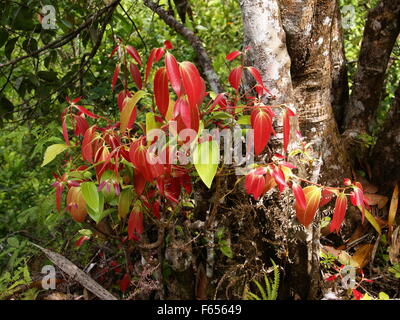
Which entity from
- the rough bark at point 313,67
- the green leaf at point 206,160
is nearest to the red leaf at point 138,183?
the green leaf at point 206,160

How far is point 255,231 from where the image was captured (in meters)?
1.44

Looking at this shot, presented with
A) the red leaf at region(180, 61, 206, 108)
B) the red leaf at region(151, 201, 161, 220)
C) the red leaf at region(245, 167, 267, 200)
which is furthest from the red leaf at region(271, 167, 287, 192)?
the red leaf at region(151, 201, 161, 220)

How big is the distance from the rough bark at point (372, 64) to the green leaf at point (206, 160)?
1131 mm

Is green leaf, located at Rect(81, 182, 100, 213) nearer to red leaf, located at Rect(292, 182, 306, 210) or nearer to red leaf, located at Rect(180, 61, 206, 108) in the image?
red leaf, located at Rect(180, 61, 206, 108)

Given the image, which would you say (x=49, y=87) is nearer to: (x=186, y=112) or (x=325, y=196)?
(x=186, y=112)

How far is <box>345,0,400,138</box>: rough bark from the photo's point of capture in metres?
1.75

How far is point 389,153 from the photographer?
1.79 m

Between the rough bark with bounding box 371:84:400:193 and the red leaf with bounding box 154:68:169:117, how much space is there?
1.24 m

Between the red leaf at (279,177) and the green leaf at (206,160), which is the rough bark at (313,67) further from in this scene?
the green leaf at (206,160)

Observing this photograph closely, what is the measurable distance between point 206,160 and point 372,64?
1.25 metres

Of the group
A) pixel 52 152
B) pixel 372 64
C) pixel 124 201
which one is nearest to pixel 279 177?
pixel 124 201
